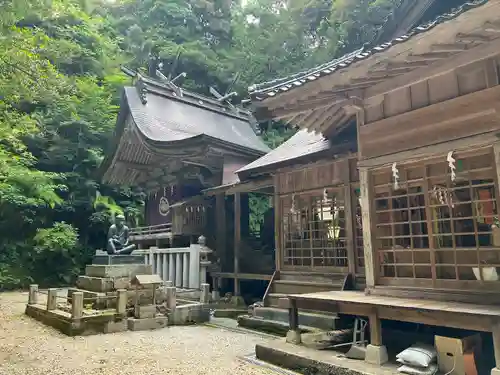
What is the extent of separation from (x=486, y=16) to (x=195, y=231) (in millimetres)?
10734

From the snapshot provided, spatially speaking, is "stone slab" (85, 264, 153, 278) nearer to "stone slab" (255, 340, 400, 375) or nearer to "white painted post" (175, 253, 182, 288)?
"white painted post" (175, 253, 182, 288)

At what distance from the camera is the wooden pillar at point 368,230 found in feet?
19.4

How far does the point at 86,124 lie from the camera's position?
19234 millimetres

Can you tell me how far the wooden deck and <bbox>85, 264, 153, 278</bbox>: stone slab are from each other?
4681 mm

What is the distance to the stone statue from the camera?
9.38 metres

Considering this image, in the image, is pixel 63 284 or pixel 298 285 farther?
pixel 63 284

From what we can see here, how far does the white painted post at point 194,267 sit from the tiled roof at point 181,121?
3.74 meters

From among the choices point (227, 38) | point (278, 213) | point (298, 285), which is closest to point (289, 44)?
point (227, 38)

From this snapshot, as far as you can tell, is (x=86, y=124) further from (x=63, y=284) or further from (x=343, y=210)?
(x=343, y=210)

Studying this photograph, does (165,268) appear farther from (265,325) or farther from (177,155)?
(265,325)

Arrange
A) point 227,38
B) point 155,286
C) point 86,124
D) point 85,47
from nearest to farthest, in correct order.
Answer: point 155,286, point 86,124, point 85,47, point 227,38

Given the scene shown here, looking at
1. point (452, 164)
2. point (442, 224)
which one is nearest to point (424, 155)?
point (452, 164)

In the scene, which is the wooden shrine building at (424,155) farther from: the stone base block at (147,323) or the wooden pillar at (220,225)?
the wooden pillar at (220,225)

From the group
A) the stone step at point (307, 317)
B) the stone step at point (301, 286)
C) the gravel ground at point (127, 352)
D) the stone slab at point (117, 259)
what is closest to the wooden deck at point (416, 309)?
the gravel ground at point (127, 352)
